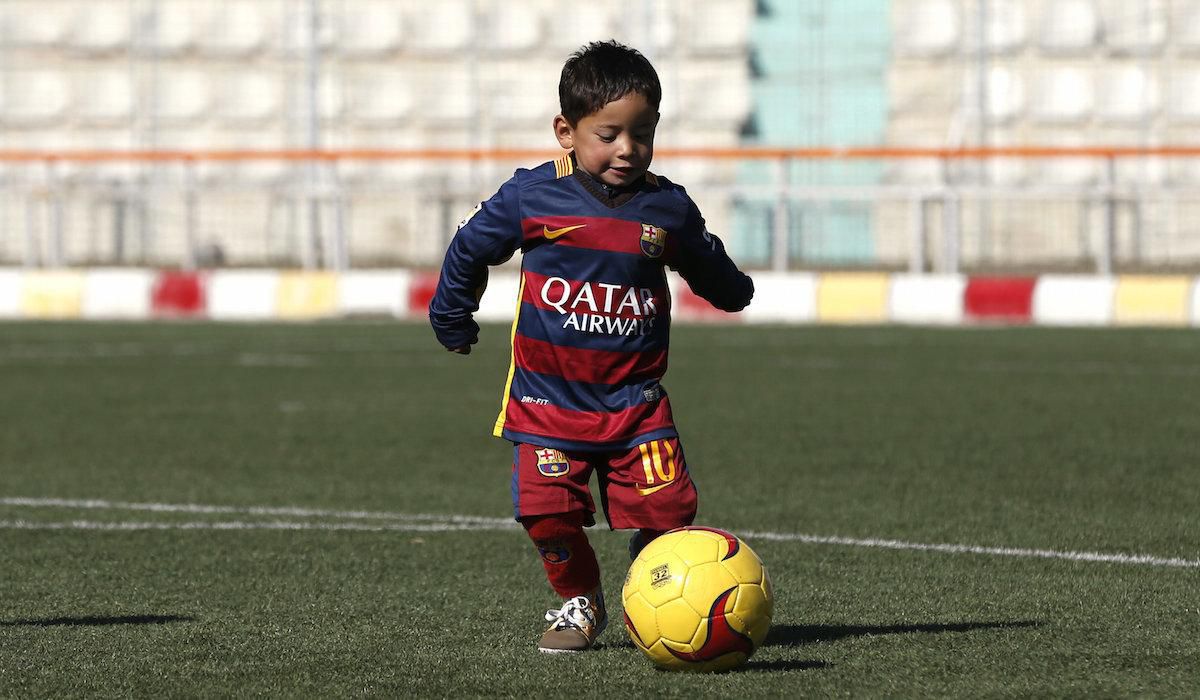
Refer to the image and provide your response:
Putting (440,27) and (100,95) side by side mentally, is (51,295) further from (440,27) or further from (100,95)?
(100,95)

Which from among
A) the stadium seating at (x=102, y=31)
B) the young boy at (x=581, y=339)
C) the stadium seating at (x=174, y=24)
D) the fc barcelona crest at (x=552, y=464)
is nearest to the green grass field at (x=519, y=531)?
the young boy at (x=581, y=339)

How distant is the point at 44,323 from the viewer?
20.5 metres

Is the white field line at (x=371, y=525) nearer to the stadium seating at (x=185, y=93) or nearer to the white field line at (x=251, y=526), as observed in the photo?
the white field line at (x=251, y=526)

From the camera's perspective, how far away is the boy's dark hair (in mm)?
5117

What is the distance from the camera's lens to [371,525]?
7715 millimetres

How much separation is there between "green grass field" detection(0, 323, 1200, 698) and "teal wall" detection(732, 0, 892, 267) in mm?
7588

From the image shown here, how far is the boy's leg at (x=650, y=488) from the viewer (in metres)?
5.34

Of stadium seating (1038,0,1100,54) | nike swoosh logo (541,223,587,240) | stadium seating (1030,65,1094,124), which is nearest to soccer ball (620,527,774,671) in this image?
nike swoosh logo (541,223,587,240)

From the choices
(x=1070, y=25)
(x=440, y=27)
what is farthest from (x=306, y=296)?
(x=1070, y=25)

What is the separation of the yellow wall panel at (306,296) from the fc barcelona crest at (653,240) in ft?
52.4

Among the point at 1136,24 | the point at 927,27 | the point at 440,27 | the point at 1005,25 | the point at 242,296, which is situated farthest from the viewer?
the point at 440,27

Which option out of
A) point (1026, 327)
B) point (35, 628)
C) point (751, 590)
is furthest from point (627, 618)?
point (1026, 327)

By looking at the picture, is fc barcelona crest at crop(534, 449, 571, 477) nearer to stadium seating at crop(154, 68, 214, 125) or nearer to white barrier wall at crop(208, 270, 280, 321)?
white barrier wall at crop(208, 270, 280, 321)

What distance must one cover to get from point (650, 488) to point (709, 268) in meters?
0.61
